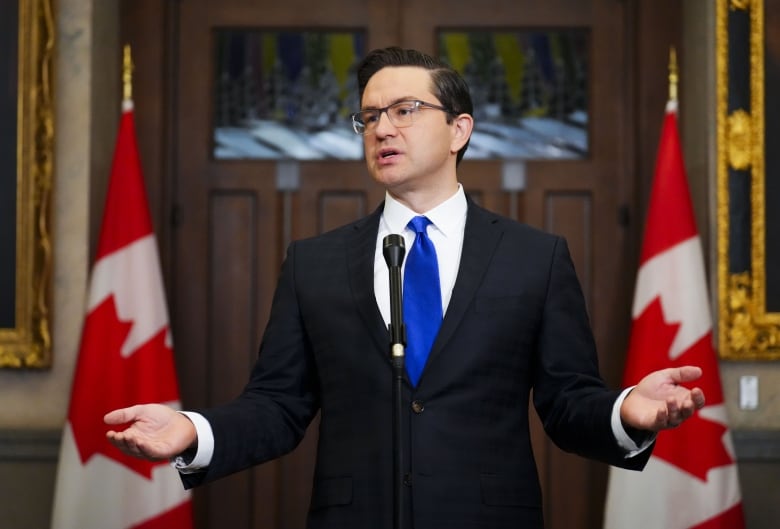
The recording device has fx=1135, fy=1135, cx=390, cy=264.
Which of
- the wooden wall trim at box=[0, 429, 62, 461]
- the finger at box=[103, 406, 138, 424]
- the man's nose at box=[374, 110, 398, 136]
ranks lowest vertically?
the wooden wall trim at box=[0, 429, 62, 461]

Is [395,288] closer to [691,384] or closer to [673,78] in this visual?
[691,384]

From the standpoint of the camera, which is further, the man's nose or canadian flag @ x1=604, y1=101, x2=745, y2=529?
canadian flag @ x1=604, y1=101, x2=745, y2=529

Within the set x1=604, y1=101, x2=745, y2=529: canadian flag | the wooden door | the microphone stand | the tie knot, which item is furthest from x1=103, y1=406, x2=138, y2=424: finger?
the wooden door

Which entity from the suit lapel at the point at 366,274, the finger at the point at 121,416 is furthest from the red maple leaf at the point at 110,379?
the finger at the point at 121,416

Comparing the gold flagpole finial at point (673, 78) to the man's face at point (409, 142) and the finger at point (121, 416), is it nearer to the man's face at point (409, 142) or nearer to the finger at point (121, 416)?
the man's face at point (409, 142)

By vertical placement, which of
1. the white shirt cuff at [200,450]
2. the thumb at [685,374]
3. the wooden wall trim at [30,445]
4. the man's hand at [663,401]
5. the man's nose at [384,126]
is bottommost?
the wooden wall trim at [30,445]

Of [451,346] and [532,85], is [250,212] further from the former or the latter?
[451,346]

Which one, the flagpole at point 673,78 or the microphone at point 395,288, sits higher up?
the flagpole at point 673,78

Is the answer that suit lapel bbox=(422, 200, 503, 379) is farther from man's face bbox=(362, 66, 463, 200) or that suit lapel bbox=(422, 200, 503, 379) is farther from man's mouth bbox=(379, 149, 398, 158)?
man's mouth bbox=(379, 149, 398, 158)

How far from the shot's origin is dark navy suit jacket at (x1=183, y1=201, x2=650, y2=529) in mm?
2137

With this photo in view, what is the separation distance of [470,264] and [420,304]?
13cm

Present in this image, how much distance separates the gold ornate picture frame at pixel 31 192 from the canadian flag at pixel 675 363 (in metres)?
A: 2.08

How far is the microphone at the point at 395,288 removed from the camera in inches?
72.2

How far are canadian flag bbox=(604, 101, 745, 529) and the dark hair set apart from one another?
1764mm
